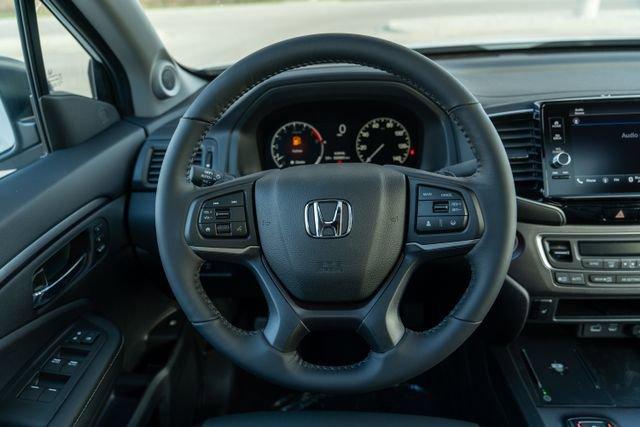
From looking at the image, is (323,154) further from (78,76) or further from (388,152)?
(78,76)

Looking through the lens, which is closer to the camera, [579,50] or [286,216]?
[286,216]

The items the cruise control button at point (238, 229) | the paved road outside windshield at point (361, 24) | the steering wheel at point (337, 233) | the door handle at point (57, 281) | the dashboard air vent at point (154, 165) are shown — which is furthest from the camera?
the paved road outside windshield at point (361, 24)

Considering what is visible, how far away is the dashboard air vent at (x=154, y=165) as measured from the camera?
1.72 meters

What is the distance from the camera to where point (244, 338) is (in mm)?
1131

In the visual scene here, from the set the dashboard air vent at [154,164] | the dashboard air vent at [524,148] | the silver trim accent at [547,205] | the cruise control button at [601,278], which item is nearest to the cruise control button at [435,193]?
the silver trim accent at [547,205]

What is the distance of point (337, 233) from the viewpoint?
117cm

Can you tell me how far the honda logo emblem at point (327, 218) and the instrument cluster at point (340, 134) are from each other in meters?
0.60

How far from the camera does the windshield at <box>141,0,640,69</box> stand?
212cm

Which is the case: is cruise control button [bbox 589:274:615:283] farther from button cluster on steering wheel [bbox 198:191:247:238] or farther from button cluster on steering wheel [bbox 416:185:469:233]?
button cluster on steering wheel [bbox 198:191:247:238]

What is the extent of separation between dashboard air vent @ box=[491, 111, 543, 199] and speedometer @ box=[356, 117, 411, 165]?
0.95 ft

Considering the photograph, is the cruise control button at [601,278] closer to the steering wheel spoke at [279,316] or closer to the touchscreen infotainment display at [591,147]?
the touchscreen infotainment display at [591,147]

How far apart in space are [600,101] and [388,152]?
59cm

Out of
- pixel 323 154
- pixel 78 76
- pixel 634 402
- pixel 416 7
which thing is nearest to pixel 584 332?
pixel 634 402

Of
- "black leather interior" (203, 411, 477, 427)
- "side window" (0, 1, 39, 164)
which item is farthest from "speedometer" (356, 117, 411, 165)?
"side window" (0, 1, 39, 164)
